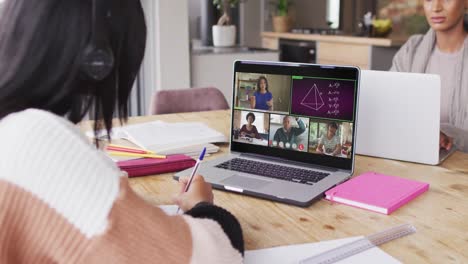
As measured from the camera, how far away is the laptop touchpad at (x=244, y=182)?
1229mm

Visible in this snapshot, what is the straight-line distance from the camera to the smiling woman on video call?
205 centimetres

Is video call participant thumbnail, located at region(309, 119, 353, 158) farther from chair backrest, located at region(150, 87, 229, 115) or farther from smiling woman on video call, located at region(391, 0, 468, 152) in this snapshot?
chair backrest, located at region(150, 87, 229, 115)

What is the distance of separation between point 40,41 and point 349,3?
4516 mm

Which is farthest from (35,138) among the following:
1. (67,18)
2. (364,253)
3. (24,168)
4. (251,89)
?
(251,89)

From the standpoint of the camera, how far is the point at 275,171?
1.31 m

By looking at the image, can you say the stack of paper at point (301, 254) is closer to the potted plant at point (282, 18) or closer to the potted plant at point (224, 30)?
the potted plant at point (224, 30)

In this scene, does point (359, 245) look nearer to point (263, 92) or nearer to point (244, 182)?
point (244, 182)

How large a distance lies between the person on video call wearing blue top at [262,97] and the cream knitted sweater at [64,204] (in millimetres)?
751

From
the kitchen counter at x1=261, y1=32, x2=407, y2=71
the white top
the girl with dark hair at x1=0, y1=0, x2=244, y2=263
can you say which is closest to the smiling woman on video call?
the white top

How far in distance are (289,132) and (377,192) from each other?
0.29 metres

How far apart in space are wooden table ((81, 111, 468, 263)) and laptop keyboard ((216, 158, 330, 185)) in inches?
4.4

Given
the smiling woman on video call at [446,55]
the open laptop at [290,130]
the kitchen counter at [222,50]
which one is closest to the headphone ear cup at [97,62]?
the open laptop at [290,130]

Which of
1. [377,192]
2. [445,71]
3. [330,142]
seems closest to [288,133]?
[330,142]

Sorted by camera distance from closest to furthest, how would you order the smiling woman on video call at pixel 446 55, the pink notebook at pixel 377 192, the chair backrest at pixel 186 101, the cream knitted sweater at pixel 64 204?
the cream knitted sweater at pixel 64 204
the pink notebook at pixel 377 192
the smiling woman on video call at pixel 446 55
the chair backrest at pixel 186 101
